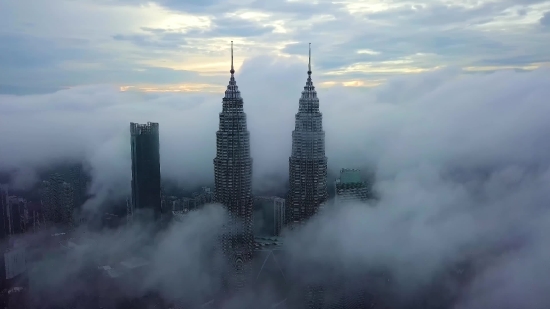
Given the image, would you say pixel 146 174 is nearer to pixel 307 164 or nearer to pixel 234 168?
pixel 234 168

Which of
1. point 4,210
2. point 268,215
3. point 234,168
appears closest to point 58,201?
point 4,210

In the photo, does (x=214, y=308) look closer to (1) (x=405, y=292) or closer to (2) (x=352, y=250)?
(2) (x=352, y=250)

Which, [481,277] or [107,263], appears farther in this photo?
[107,263]

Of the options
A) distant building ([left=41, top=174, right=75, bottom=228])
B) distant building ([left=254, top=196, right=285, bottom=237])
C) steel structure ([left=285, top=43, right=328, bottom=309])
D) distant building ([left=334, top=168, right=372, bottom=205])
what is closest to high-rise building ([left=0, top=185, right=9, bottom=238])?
distant building ([left=41, top=174, right=75, bottom=228])

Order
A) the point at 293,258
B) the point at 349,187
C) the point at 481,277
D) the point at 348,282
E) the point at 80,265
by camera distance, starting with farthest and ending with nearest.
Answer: the point at 349,187
the point at 293,258
the point at 348,282
the point at 80,265
the point at 481,277

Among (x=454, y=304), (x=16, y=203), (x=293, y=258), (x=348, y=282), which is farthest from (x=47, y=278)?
(x=454, y=304)

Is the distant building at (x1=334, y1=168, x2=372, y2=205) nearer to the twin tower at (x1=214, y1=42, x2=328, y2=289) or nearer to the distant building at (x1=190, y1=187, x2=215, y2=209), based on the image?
the twin tower at (x1=214, y1=42, x2=328, y2=289)
